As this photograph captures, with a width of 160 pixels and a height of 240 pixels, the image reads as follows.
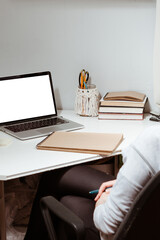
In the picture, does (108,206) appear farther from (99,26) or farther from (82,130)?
(99,26)

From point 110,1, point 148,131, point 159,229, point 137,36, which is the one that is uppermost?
point 110,1

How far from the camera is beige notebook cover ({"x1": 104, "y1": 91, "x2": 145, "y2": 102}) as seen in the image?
223 centimetres

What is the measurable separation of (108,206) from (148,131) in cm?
25

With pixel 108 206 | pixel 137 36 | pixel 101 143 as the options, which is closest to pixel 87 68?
pixel 137 36

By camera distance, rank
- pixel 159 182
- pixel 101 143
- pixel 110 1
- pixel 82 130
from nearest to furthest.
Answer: pixel 159 182
pixel 101 143
pixel 82 130
pixel 110 1

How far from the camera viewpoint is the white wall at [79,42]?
2.28m

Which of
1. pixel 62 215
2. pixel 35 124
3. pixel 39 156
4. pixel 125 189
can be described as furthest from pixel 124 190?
pixel 35 124

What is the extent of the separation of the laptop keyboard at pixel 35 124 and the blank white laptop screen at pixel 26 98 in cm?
5

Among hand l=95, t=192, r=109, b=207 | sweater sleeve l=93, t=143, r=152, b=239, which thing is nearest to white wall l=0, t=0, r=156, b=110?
hand l=95, t=192, r=109, b=207

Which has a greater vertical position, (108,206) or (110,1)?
(110,1)

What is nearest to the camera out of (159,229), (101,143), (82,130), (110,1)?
(159,229)

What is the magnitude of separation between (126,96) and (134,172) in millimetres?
1149

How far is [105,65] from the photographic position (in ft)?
7.79

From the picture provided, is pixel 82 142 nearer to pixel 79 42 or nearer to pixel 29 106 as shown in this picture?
pixel 29 106
